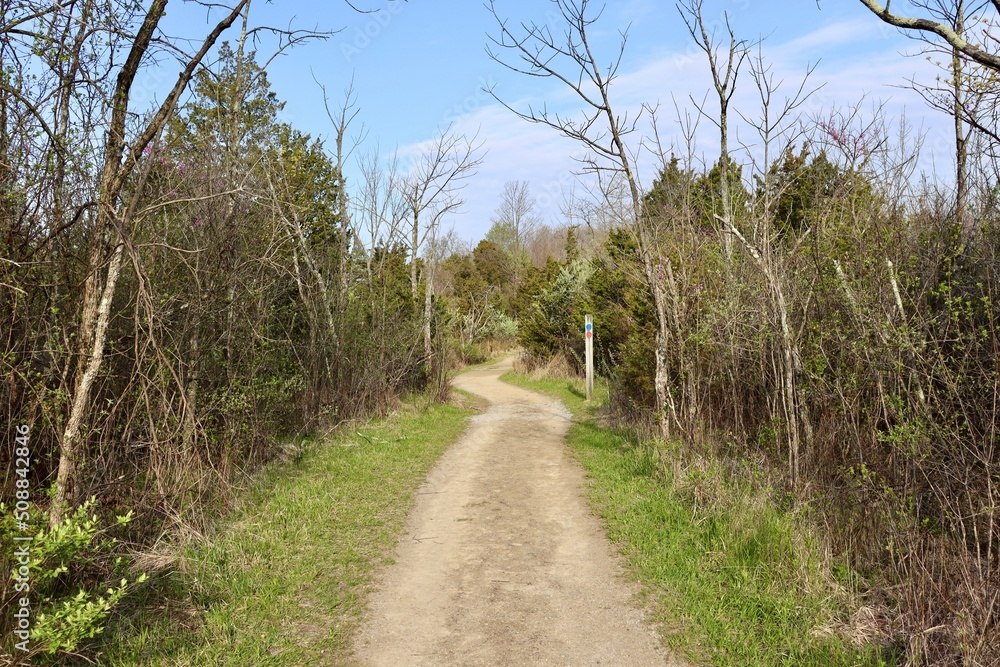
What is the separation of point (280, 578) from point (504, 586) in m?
1.74

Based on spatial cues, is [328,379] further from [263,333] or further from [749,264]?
[749,264]

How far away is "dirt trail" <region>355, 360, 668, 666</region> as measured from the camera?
3855 millimetres

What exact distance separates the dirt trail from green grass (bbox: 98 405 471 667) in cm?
26

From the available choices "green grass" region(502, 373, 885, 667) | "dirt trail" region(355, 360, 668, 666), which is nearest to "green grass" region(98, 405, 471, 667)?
"dirt trail" region(355, 360, 668, 666)

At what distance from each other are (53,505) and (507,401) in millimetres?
12791

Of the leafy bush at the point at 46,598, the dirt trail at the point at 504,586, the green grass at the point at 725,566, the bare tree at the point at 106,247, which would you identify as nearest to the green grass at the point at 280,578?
the dirt trail at the point at 504,586

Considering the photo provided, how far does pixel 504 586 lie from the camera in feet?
15.6

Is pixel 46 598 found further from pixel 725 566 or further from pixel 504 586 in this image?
pixel 725 566

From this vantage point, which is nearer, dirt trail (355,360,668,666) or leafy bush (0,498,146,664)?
leafy bush (0,498,146,664)

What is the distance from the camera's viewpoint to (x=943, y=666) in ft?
10.7

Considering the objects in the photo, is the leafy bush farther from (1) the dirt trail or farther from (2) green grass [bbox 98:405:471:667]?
(1) the dirt trail

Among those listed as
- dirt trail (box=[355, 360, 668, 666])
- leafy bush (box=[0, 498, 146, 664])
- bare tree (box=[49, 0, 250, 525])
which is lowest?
dirt trail (box=[355, 360, 668, 666])

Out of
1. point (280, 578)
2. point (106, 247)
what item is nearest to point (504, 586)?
point (280, 578)

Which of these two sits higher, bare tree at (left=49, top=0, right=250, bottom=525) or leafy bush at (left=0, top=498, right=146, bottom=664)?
bare tree at (left=49, top=0, right=250, bottom=525)
